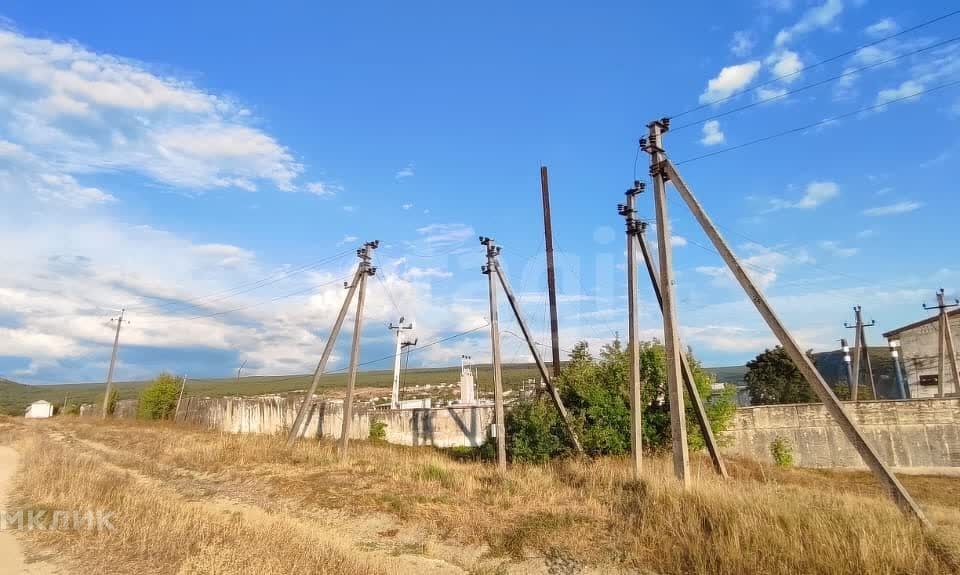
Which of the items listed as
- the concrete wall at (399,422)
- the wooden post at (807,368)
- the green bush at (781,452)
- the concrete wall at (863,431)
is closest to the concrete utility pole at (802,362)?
the wooden post at (807,368)

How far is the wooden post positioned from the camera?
7516 millimetres

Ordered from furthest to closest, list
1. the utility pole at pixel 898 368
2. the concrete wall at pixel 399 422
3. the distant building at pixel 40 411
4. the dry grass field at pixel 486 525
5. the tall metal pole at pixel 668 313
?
1. the distant building at pixel 40 411
2. the utility pole at pixel 898 368
3. the concrete wall at pixel 399 422
4. the tall metal pole at pixel 668 313
5. the dry grass field at pixel 486 525

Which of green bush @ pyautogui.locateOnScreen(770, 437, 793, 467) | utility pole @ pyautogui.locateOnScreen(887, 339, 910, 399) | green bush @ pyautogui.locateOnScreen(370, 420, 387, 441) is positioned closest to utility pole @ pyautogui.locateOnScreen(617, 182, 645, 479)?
green bush @ pyautogui.locateOnScreen(770, 437, 793, 467)

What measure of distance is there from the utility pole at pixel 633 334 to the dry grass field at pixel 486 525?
654 mm

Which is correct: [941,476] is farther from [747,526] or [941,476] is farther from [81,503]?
[81,503]

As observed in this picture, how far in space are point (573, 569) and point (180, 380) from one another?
1757 inches

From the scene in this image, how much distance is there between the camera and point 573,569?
746 cm

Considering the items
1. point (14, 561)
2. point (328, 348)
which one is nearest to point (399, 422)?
point (328, 348)

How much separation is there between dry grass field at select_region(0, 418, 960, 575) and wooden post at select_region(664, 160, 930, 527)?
38cm

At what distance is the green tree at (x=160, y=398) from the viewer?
4119 cm

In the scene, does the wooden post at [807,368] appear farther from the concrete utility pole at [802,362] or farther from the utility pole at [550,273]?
the utility pole at [550,273]

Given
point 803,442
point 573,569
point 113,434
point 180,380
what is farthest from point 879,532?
point 180,380

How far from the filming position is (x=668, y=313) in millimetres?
11102

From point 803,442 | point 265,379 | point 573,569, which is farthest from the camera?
point 265,379
